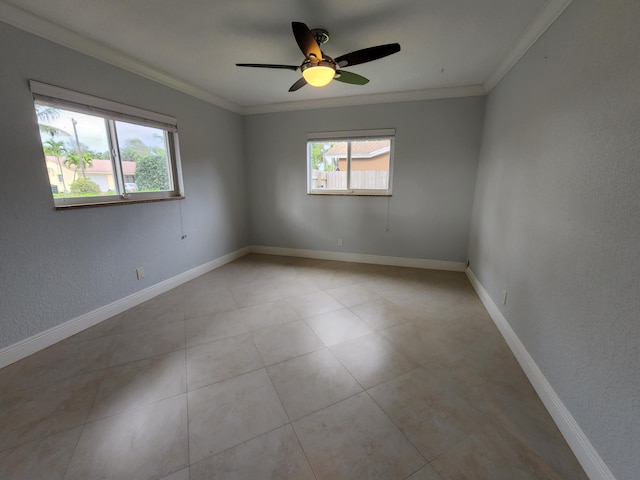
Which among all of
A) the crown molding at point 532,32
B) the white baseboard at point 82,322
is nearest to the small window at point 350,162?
the crown molding at point 532,32

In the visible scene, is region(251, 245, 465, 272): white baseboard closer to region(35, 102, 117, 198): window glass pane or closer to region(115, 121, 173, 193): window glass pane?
region(115, 121, 173, 193): window glass pane

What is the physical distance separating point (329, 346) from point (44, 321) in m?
2.25

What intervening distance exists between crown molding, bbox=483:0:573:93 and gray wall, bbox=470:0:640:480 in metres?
0.06

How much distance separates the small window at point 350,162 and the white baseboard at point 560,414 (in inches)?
94.8

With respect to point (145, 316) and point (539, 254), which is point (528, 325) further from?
point (145, 316)

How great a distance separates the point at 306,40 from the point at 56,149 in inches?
84.3

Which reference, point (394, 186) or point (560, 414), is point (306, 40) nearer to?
point (394, 186)

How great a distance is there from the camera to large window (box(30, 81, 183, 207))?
6.70ft

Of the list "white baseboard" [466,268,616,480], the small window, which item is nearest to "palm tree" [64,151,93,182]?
the small window

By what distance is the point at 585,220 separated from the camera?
1292mm

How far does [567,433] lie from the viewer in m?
1.32

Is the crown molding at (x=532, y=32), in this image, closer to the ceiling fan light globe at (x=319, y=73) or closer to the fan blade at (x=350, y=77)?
the fan blade at (x=350, y=77)

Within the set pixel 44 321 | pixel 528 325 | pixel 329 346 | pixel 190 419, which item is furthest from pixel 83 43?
pixel 528 325

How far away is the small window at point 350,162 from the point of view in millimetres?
3766
